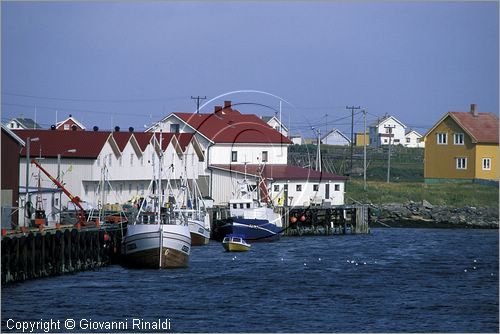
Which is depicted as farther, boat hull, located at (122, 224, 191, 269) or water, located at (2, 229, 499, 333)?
boat hull, located at (122, 224, 191, 269)

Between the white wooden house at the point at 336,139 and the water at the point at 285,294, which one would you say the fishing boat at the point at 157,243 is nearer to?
the water at the point at 285,294

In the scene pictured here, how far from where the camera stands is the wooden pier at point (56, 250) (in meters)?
51.6

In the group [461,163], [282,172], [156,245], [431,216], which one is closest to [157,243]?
[156,245]

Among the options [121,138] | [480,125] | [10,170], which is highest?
[480,125]

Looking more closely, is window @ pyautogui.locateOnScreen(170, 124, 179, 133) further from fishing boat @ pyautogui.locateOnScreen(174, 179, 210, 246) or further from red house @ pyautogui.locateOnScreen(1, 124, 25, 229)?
red house @ pyautogui.locateOnScreen(1, 124, 25, 229)

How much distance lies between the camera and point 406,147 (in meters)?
169

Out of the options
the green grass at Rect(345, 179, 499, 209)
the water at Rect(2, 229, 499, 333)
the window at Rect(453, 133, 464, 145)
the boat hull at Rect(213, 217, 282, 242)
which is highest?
the window at Rect(453, 133, 464, 145)

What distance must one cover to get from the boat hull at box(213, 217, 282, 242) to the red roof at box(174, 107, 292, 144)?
64.0 ft

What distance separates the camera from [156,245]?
59125 mm

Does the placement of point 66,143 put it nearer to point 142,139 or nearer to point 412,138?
point 142,139

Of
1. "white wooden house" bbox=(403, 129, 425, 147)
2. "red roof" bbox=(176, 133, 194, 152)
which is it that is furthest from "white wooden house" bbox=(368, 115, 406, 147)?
"red roof" bbox=(176, 133, 194, 152)

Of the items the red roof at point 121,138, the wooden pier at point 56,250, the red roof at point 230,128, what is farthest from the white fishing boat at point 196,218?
the red roof at point 230,128

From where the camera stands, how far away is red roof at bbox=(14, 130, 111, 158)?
268 feet

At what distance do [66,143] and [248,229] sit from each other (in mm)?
13679
